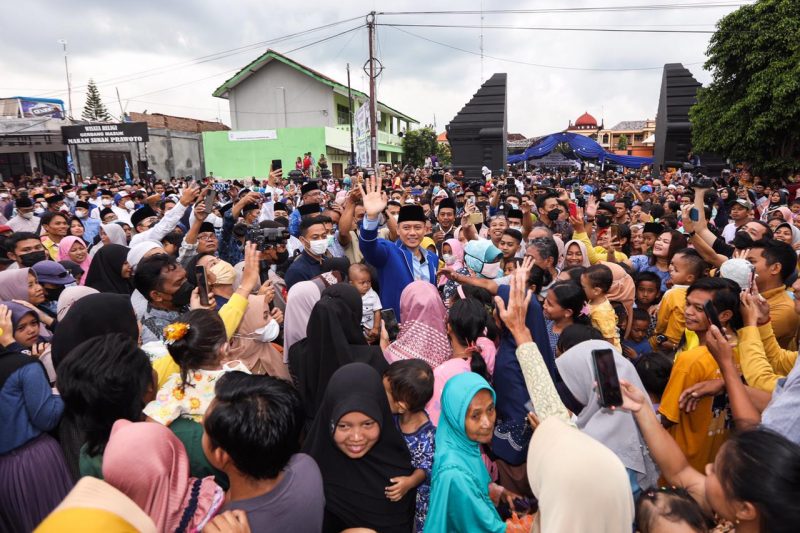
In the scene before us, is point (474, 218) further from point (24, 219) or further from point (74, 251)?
point (24, 219)

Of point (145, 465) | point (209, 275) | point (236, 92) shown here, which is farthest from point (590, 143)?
point (145, 465)

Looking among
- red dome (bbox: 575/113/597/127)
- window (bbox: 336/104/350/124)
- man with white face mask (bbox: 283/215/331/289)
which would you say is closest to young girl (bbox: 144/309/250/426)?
man with white face mask (bbox: 283/215/331/289)

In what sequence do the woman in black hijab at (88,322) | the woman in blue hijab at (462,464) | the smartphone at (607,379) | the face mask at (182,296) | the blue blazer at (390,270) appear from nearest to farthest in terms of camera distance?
the smartphone at (607,379) < the woman in blue hijab at (462,464) < the woman in black hijab at (88,322) < the face mask at (182,296) < the blue blazer at (390,270)

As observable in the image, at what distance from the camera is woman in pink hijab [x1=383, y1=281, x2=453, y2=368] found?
2.89 metres

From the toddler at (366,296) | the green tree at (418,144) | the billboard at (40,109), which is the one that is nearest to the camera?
the toddler at (366,296)

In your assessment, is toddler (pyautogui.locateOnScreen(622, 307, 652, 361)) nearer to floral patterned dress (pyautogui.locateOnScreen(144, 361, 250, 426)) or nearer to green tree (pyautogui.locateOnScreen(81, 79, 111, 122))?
floral patterned dress (pyautogui.locateOnScreen(144, 361, 250, 426))

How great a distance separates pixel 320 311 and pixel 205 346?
694 mm

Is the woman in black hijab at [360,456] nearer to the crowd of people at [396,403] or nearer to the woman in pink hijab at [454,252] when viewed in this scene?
the crowd of people at [396,403]

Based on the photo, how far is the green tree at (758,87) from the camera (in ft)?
37.2

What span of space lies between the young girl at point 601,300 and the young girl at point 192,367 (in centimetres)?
244

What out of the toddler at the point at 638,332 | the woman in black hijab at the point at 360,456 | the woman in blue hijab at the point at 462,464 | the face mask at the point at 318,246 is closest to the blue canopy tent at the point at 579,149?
the toddler at the point at 638,332

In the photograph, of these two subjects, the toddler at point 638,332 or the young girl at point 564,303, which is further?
the toddler at point 638,332

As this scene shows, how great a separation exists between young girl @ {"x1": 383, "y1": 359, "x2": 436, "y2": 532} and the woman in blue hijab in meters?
0.14

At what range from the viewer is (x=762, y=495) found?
1.25 m
